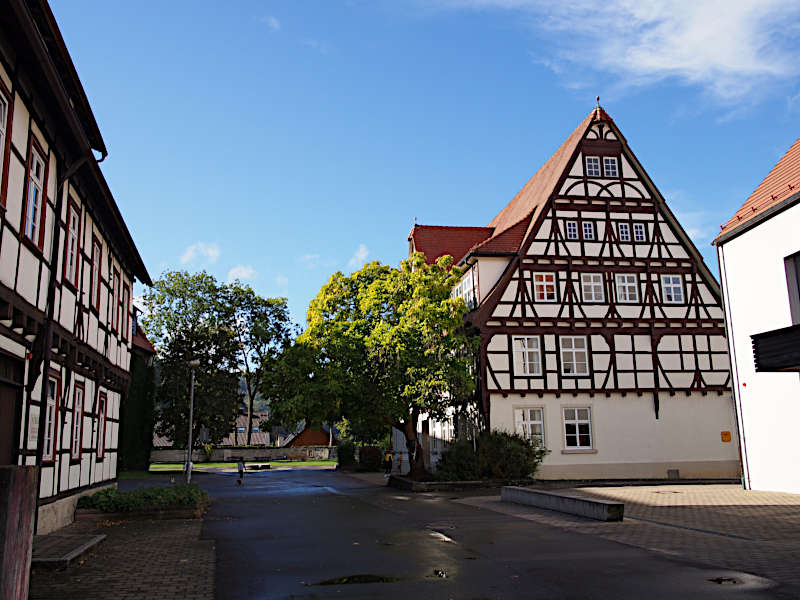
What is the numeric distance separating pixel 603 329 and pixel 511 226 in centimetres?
608

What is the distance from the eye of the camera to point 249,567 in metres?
10.1

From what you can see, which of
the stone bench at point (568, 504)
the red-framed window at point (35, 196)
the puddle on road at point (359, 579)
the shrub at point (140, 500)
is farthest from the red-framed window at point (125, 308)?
the puddle on road at point (359, 579)

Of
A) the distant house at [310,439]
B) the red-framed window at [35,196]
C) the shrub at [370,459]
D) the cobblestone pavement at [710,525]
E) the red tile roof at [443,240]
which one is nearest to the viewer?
the cobblestone pavement at [710,525]

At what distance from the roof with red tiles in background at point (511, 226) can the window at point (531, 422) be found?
681cm

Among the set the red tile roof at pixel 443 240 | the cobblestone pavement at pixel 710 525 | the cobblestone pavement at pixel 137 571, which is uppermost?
the red tile roof at pixel 443 240

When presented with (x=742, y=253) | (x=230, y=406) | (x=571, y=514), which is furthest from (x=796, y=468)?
(x=230, y=406)

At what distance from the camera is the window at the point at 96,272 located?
17.3 m

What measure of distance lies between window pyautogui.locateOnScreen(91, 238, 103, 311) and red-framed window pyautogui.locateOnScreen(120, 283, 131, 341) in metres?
4.35

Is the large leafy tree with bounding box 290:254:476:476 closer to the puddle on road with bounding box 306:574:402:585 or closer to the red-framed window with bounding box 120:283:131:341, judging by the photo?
the red-framed window with bounding box 120:283:131:341

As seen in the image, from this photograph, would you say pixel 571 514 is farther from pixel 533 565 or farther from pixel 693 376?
pixel 693 376

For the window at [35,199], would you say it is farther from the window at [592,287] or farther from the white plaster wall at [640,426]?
the window at [592,287]

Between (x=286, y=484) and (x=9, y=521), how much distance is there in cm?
2965

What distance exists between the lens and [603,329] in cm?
3058

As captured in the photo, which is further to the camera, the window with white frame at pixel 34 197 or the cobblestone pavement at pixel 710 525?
the window with white frame at pixel 34 197
